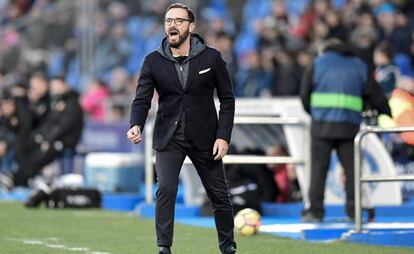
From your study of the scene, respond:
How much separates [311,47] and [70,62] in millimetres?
5720

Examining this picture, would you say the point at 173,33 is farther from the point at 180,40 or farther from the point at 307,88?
the point at 307,88

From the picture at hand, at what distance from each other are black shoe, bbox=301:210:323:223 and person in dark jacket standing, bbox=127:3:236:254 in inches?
188

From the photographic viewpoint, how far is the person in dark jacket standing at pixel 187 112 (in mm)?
9609

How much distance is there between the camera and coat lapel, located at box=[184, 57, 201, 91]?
380 inches

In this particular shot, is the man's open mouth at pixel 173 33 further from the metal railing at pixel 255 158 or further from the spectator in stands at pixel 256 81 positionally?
the spectator in stands at pixel 256 81

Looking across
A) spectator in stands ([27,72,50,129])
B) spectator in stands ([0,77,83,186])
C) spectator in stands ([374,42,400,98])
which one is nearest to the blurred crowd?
spectator in stands ([27,72,50,129])

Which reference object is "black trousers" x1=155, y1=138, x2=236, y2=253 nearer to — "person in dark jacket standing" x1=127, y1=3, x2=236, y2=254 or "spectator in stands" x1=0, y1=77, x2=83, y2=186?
"person in dark jacket standing" x1=127, y1=3, x2=236, y2=254

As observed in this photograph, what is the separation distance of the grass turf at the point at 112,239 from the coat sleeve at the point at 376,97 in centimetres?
222

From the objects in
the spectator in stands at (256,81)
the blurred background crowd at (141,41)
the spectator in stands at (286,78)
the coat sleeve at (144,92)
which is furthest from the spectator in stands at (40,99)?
the coat sleeve at (144,92)

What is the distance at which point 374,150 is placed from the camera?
16.3 metres

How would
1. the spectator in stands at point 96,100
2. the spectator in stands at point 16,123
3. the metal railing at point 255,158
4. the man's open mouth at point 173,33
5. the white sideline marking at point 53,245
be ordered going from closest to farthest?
the man's open mouth at point 173,33 → the white sideline marking at point 53,245 → the metal railing at point 255,158 → the spectator in stands at point 16,123 → the spectator in stands at point 96,100

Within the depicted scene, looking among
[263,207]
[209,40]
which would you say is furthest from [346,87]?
[209,40]

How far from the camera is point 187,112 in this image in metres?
9.64

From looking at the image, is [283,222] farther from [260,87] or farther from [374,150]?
[260,87]
